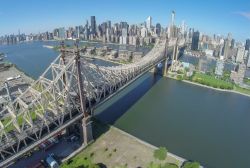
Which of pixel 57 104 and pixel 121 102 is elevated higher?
pixel 57 104

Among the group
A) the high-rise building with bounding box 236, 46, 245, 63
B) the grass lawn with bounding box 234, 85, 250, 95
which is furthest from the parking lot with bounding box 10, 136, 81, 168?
the high-rise building with bounding box 236, 46, 245, 63

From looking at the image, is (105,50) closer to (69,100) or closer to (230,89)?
(230,89)

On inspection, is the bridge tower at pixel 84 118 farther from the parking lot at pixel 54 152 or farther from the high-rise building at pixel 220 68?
the high-rise building at pixel 220 68

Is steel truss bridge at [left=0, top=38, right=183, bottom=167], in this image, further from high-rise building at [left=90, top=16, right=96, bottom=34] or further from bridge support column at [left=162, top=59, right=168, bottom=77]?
high-rise building at [left=90, top=16, right=96, bottom=34]

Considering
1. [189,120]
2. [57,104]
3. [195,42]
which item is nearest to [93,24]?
[195,42]

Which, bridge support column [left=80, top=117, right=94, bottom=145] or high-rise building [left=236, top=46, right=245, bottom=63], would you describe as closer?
bridge support column [left=80, top=117, right=94, bottom=145]

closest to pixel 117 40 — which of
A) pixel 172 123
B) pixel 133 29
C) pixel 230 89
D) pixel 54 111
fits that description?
pixel 133 29

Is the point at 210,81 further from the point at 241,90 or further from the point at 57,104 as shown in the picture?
the point at 57,104
